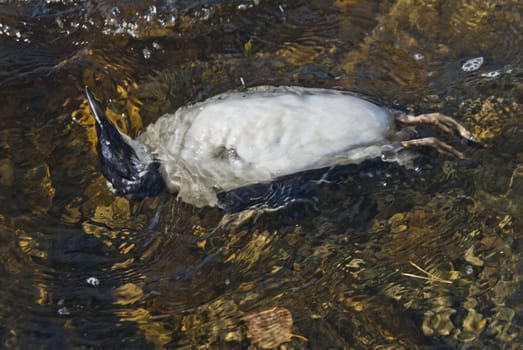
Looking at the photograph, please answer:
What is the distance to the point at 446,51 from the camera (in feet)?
14.0

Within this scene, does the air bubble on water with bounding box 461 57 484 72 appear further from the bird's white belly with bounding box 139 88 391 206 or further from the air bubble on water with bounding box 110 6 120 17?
the air bubble on water with bounding box 110 6 120 17

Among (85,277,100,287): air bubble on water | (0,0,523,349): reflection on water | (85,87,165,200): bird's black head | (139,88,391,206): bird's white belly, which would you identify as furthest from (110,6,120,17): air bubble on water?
(85,277,100,287): air bubble on water

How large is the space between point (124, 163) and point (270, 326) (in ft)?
3.62

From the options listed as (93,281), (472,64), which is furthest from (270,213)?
(472,64)

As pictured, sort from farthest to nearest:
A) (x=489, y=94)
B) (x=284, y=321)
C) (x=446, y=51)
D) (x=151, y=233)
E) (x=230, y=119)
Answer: (x=446, y=51)
(x=489, y=94)
(x=151, y=233)
(x=284, y=321)
(x=230, y=119)

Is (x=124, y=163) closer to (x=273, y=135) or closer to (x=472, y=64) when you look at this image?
(x=273, y=135)

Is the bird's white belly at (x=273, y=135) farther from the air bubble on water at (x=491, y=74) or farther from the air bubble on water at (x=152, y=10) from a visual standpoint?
the air bubble on water at (x=152, y=10)

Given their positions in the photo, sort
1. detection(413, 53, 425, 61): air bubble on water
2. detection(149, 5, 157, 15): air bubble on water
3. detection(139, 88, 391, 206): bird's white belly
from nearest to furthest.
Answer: detection(139, 88, 391, 206): bird's white belly
detection(413, 53, 425, 61): air bubble on water
detection(149, 5, 157, 15): air bubble on water

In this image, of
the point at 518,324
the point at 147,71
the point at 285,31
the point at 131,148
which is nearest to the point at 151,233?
the point at 131,148

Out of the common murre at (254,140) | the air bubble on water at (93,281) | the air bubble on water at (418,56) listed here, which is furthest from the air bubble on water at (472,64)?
the air bubble on water at (93,281)

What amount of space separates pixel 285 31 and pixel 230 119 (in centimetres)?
148

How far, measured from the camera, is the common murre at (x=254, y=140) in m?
3.15

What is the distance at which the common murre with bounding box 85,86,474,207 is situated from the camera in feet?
10.3

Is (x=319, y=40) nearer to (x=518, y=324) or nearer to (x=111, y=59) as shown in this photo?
(x=111, y=59)
